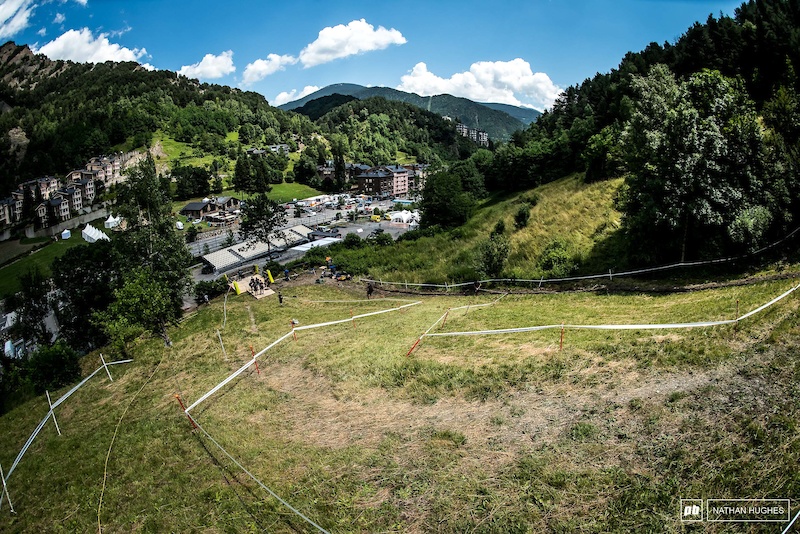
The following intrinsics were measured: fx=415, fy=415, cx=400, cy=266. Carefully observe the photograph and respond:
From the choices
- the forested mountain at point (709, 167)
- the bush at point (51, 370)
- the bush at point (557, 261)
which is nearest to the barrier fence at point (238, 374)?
the bush at point (557, 261)

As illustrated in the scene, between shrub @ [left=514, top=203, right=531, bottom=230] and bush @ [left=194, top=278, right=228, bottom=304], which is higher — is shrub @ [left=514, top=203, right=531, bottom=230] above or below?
above

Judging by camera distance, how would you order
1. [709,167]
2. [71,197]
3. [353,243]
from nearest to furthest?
[709,167] < [353,243] < [71,197]

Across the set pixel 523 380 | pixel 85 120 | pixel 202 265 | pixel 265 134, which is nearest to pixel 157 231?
pixel 523 380

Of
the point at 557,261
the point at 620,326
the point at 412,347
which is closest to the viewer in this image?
the point at 620,326

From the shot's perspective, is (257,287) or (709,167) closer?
(709,167)

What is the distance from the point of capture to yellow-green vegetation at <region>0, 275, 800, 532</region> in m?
8.28

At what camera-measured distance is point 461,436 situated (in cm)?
1073

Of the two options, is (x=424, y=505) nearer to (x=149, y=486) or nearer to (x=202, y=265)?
(x=149, y=486)

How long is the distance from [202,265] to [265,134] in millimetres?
148234

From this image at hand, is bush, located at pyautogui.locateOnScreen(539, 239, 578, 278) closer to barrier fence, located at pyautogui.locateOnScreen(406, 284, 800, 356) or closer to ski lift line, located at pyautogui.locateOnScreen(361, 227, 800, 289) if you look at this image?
ski lift line, located at pyautogui.locateOnScreen(361, 227, 800, 289)

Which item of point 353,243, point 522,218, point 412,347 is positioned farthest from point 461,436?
point 353,243

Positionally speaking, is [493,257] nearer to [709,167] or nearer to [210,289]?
[709,167]

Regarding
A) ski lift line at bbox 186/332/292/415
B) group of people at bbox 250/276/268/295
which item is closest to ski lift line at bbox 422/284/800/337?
ski lift line at bbox 186/332/292/415

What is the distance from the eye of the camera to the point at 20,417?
2028 centimetres
